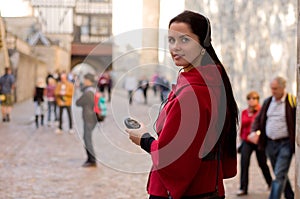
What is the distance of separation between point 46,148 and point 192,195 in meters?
9.85

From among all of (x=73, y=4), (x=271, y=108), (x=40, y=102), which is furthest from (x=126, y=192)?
(x=73, y=4)

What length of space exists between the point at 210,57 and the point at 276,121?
170 inches

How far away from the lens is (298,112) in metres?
3.69

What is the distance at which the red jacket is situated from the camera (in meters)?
2.79

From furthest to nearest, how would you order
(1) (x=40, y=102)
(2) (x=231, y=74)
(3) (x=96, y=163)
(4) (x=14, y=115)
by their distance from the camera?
(4) (x=14, y=115), (1) (x=40, y=102), (2) (x=231, y=74), (3) (x=96, y=163)

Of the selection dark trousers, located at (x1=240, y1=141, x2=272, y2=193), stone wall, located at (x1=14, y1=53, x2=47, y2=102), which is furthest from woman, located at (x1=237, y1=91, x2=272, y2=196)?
stone wall, located at (x1=14, y1=53, x2=47, y2=102)

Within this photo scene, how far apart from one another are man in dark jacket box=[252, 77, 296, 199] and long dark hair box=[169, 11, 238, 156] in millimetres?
3866

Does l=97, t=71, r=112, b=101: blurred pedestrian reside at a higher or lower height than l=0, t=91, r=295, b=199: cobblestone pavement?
higher

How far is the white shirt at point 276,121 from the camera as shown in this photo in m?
7.11

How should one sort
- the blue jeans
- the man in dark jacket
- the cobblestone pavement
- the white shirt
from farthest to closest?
the cobblestone pavement → the white shirt → the man in dark jacket → the blue jeans

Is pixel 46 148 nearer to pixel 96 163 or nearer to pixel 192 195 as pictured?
pixel 96 163

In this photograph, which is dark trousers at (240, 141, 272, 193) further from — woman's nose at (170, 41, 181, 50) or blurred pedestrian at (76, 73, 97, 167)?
woman's nose at (170, 41, 181, 50)

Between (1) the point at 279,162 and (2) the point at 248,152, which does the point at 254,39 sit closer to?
(2) the point at 248,152

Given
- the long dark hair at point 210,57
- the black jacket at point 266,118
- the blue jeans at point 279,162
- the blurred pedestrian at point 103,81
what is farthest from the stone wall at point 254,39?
the long dark hair at point 210,57
